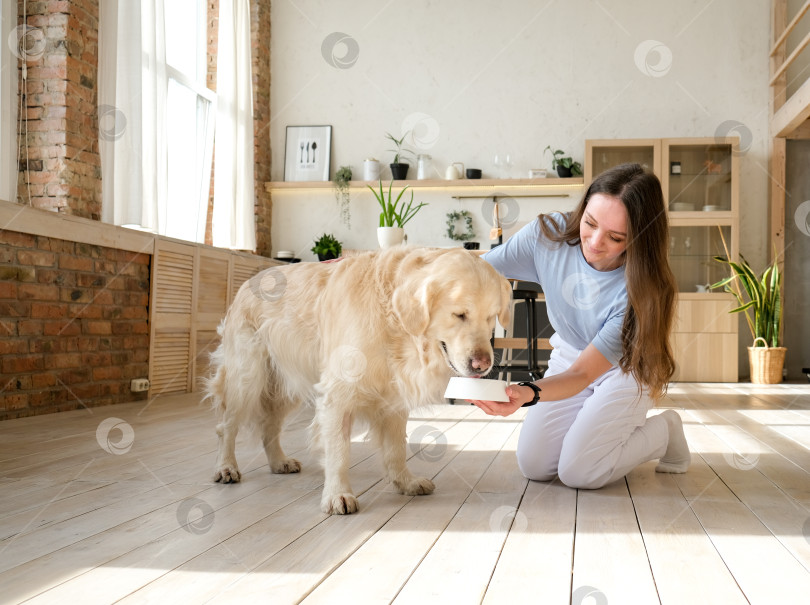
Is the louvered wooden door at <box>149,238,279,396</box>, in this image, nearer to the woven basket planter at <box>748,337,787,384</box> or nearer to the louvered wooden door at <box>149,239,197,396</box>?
the louvered wooden door at <box>149,239,197,396</box>

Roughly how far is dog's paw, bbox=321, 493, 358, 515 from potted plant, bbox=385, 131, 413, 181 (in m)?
5.37

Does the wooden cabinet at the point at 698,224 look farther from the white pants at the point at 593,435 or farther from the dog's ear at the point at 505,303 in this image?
the dog's ear at the point at 505,303

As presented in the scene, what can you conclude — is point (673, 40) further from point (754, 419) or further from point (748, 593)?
point (748, 593)

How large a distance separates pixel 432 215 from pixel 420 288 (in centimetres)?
534

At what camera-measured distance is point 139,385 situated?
4312 millimetres

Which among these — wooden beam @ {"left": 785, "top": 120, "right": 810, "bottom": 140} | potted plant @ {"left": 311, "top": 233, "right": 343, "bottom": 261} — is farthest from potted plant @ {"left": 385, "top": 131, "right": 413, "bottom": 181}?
wooden beam @ {"left": 785, "top": 120, "right": 810, "bottom": 140}

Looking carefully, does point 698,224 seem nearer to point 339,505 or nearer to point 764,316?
point 764,316

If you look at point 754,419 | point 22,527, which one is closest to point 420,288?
point 22,527

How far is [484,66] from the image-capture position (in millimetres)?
7055

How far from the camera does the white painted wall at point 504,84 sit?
6781mm

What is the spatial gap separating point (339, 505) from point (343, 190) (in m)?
5.59

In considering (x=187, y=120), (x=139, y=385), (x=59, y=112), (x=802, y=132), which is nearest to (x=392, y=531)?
(x=139, y=385)

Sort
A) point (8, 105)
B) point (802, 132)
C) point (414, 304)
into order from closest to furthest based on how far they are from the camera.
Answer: point (414, 304)
point (8, 105)
point (802, 132)

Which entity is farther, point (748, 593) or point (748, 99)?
point (748, 99)
